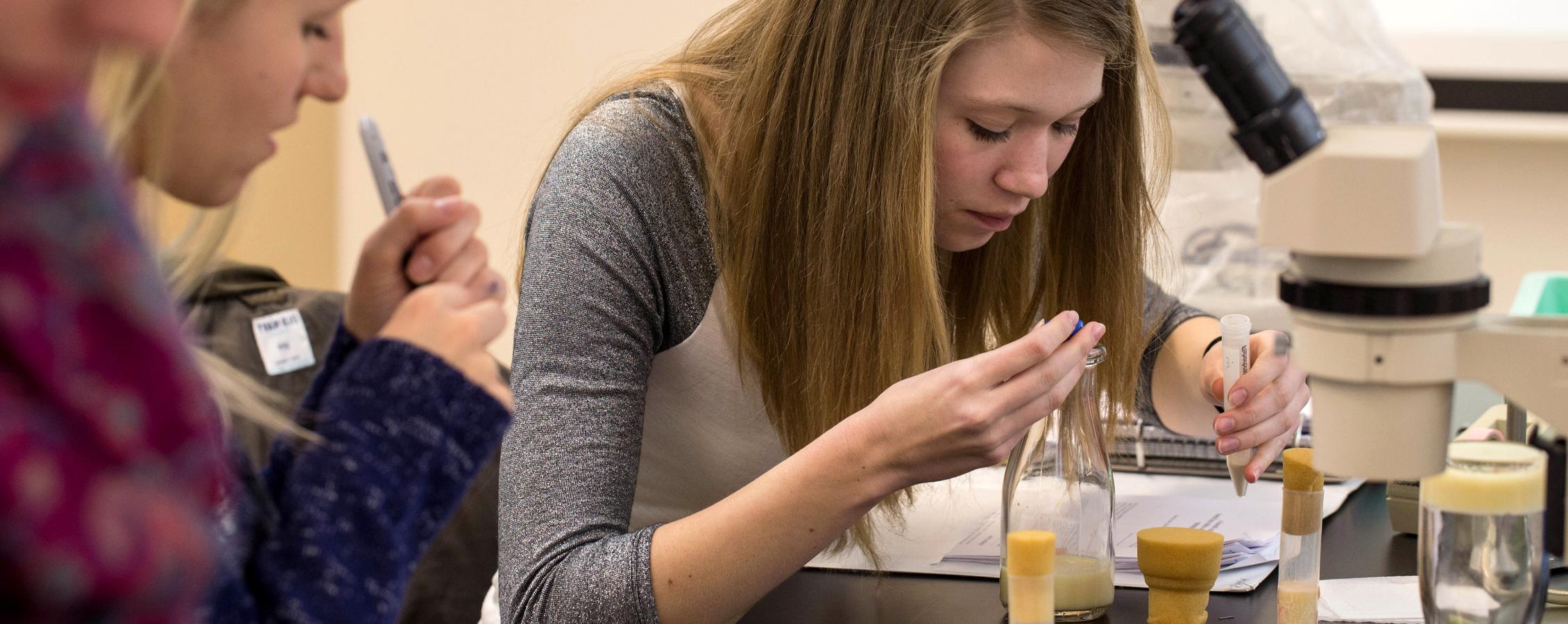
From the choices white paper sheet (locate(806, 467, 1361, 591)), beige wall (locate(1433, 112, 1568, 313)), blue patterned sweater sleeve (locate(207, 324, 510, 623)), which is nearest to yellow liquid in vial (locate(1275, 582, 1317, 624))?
white paper sheet (locate(806, 467, 1361, 591))

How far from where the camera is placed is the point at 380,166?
71 cm

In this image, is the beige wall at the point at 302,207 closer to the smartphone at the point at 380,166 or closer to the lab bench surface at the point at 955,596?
the lab bench surface at the point at 955,596

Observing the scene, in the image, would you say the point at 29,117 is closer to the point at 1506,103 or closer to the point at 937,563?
the point at 937,563

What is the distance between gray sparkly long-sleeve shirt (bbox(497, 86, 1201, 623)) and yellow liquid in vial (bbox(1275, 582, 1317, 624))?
1.40 feet

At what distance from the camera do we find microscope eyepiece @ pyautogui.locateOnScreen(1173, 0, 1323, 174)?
0.63m

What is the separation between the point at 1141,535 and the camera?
948 mm

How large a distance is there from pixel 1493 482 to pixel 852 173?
514 millimetres

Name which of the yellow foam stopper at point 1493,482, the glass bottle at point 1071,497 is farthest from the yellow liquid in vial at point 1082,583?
the yellow foam stopper at point 1493,482

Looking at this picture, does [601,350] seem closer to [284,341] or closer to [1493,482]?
[1493,482]

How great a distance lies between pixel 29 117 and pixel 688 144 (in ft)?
2.86

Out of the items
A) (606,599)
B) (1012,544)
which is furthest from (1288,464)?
(606,599)

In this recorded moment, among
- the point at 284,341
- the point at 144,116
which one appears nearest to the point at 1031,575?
the point at 144,116

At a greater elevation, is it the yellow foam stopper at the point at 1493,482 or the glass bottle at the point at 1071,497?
the yellow foam stopper at the point at 1493,482

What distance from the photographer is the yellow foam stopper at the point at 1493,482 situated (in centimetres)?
81
